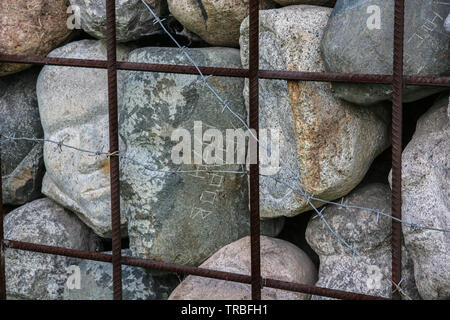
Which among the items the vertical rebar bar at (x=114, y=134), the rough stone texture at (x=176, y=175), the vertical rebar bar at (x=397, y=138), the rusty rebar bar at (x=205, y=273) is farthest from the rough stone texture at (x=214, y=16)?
the rusty rebar bar at (x=205, y=273)

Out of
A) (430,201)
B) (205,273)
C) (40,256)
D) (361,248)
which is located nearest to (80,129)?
(40,256)

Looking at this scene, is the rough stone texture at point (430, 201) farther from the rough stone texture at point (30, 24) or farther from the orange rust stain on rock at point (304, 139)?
the rough stone texture at point (30, 24)

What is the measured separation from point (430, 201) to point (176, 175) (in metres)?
0.63

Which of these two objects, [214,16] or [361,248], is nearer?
[361,248]

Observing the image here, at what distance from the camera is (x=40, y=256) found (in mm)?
2168

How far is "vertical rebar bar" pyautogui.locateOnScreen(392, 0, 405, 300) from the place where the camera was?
1.49m

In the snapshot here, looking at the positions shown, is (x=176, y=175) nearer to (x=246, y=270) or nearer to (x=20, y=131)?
(x=246, y=270)

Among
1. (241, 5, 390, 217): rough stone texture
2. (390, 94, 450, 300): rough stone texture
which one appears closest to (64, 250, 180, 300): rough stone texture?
(241, 5, 390, 217): rough stone texture

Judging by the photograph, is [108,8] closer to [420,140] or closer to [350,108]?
[350,108]

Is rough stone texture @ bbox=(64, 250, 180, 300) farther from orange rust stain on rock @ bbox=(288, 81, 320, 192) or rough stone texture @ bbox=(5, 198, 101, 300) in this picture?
orange rust stain on rock @ bbox=(288, 81, 320, 192)

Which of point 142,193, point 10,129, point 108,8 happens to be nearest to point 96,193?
point 142,193

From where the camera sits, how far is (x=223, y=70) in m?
1.66

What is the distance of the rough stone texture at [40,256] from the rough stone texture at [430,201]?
0.98m

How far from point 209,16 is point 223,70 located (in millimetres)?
287
